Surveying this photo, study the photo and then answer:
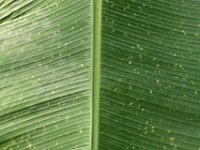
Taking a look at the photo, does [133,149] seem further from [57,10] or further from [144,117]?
[57,10]

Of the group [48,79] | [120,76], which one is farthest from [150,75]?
[48,79]

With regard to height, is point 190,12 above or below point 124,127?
above

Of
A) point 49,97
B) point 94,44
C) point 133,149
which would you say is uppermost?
point 94,44

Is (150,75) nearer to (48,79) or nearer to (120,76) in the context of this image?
(120,76)

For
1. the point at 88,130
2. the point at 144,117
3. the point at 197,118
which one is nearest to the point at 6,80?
the point at 88,130
